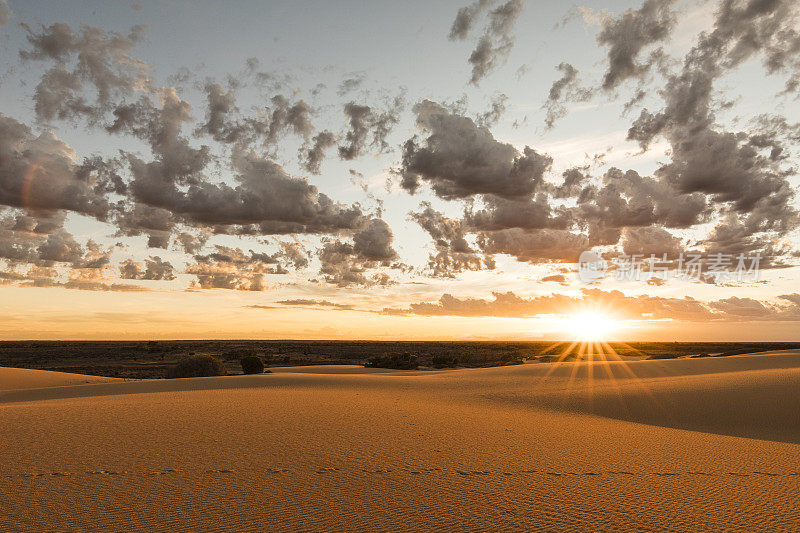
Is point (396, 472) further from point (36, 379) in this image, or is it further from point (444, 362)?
point (444, 362)

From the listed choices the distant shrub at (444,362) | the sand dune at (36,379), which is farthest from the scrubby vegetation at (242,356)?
the sand dune at (36,379)

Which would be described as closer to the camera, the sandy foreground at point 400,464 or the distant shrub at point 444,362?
the sandy foreground at point 400,464

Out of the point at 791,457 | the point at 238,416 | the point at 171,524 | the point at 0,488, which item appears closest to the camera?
the point at 171,524

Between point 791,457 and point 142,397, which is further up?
point 791,457

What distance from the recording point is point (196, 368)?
28219 millimetres

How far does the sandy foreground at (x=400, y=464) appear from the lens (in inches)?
215

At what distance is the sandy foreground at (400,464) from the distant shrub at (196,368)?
534 inches

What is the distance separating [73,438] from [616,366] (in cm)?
2481

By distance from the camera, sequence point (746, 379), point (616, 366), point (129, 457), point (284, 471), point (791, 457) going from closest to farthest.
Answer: point (284, 471) < point (129, 457) < point (791, 457) < point (746, 379) < point (616, 366)

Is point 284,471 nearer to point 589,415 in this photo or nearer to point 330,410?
point 330,410

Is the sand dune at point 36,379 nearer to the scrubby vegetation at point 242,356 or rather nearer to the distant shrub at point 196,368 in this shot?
the distant shrub at point 196,368

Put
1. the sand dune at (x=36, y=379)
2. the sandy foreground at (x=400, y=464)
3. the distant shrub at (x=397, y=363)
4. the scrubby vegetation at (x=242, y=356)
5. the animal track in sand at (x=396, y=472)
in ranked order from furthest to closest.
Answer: the scrubby vegetation at (x=242, y=356), the distant shrub at (x=397, y=363), the sand dune at (x=36, y=379), the animal track in sand at (x=396, y=472), the sandy foreground at (x=400, y=464)

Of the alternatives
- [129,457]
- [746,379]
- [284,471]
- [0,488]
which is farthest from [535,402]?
[0,488]

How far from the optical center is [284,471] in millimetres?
7148
